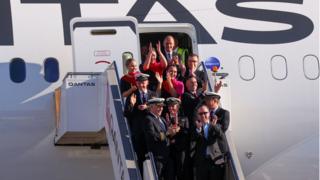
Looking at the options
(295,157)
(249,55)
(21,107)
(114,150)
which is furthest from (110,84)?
(295,157)

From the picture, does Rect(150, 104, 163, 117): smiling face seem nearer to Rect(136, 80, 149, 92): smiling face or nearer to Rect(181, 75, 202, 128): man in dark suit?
Rect(136, 80, 149, 92): smiling face

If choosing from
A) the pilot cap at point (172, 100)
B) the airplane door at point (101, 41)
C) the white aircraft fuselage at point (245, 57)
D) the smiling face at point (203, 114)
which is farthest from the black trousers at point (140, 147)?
the white aircraft fuselage at point (245, 57)

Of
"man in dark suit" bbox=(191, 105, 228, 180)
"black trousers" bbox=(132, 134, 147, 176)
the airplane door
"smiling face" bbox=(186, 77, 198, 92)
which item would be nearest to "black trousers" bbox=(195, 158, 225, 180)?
"man in dark suit" bbox=(191, 105, 228, 180)

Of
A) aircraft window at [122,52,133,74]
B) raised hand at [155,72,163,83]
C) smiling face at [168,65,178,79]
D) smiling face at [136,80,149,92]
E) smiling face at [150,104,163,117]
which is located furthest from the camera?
aircraft window at [122,52,133,74]

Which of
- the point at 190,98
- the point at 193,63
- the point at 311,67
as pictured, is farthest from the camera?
the point at 311,67

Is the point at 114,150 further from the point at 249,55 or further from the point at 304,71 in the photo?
the point at 304,71

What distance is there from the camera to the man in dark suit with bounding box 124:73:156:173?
8031mm

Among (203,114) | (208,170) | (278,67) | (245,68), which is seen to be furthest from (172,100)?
(278,67)

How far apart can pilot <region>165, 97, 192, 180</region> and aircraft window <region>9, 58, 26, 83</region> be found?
2.89 meters

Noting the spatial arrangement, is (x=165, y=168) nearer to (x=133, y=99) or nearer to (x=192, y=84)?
(x=133, y=99)

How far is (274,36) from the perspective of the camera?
10.7m

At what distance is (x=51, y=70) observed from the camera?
1012 centimetres

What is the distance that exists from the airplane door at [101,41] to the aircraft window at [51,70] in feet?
1.34

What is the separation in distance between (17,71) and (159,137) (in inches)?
124
